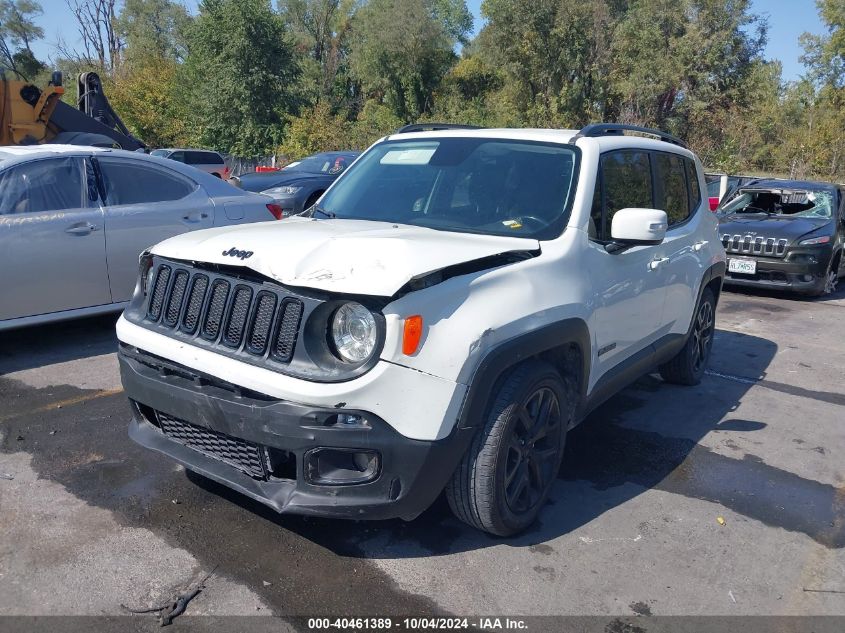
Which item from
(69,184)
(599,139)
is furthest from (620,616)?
(69,184)

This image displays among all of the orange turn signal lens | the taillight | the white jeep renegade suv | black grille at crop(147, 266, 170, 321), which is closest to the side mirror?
the white jeep renegade suv

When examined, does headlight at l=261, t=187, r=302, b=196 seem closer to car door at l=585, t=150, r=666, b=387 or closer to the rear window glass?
car door at l=585, t=150, r=666, b=387

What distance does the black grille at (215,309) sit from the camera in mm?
3184

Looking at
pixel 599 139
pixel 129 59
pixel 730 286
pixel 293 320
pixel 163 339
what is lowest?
pixel 730 286

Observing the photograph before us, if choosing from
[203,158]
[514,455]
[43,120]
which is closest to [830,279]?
[514,455]

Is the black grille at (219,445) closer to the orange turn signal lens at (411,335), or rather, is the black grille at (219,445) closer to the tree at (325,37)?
the orange turn signal lens at (411,335)

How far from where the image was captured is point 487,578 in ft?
10.3

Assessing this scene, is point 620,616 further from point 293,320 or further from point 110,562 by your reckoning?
point 110,562

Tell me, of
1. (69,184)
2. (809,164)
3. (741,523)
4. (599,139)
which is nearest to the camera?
(741,523)

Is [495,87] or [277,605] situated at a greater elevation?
[495,87]

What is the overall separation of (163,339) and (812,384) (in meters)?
5.36

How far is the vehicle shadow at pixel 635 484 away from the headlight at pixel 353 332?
0.99m

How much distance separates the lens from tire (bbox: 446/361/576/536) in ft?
10.2

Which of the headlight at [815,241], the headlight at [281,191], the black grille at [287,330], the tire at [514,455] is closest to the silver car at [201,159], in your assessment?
the headlight at [281,191]
